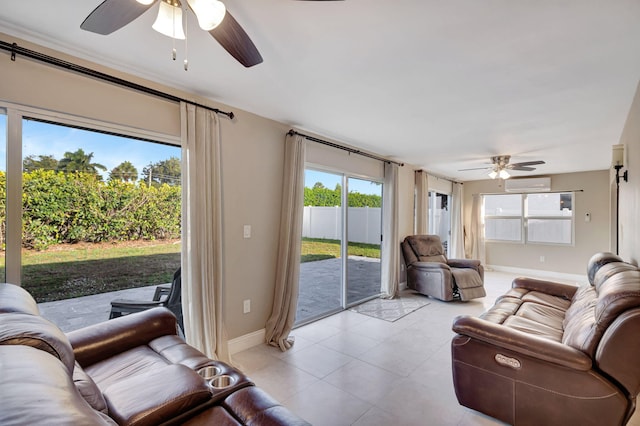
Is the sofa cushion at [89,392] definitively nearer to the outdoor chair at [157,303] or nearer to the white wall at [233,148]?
the outdoor chair at [157,303]

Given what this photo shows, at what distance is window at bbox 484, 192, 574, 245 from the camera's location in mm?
6508

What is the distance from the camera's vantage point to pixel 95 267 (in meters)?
2.19

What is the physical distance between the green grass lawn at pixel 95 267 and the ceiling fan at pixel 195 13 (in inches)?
58.5

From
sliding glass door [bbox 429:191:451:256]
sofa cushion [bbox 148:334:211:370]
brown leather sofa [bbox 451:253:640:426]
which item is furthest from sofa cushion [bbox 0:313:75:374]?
sliding glass door [bbox 429:191:451:256]

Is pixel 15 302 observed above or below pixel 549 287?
above

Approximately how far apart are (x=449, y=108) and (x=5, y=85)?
125 inches

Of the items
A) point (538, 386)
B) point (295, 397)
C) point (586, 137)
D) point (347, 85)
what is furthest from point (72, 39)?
point (586, 137)

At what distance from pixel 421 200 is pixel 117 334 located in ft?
17.0

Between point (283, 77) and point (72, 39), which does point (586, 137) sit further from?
point (72, 39)

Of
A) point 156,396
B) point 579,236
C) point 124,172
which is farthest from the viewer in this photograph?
point 579,236

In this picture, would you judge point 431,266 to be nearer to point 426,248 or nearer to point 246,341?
point 426,248

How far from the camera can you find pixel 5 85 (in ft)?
5.65

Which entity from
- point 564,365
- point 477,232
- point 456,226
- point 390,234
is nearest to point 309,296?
point 390,234

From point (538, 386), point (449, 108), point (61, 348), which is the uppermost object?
point (449, 108)
